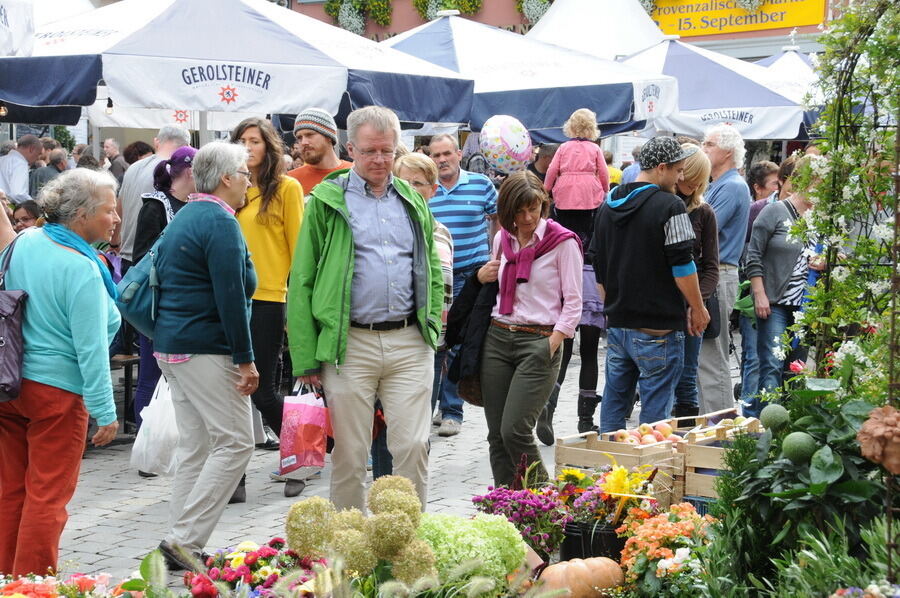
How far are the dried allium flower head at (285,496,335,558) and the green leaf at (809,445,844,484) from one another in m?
1.35

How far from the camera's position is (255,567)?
3199mm

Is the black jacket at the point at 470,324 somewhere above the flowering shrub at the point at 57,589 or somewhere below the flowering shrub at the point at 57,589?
above

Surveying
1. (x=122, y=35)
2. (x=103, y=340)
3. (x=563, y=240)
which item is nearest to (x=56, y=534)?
(x=103, y=340)

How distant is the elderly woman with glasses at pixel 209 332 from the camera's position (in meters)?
4.77

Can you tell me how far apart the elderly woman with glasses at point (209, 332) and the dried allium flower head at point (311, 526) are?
2.05 m

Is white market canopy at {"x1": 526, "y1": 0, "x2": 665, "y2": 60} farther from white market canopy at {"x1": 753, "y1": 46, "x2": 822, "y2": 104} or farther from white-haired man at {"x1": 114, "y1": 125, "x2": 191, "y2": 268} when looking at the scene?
white-haired man at {"x1": 114, "y1": 125, "x2": 191, "y2": 268}

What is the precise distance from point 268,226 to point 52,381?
2062mm

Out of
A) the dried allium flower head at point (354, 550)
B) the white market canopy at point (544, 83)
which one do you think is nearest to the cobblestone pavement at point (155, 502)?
the dried allium flower head at point (354, 550)

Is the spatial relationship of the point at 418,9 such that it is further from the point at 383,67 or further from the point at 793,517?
the point at 793,517

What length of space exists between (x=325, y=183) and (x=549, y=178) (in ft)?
18.8

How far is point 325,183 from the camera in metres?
4.72

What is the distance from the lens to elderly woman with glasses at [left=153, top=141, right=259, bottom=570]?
4.77 metres

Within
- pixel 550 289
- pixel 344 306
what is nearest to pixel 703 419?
pixel 550 289

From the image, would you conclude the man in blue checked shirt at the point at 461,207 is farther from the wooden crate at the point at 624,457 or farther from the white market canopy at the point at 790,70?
the white market canopy at the point at 790,70
